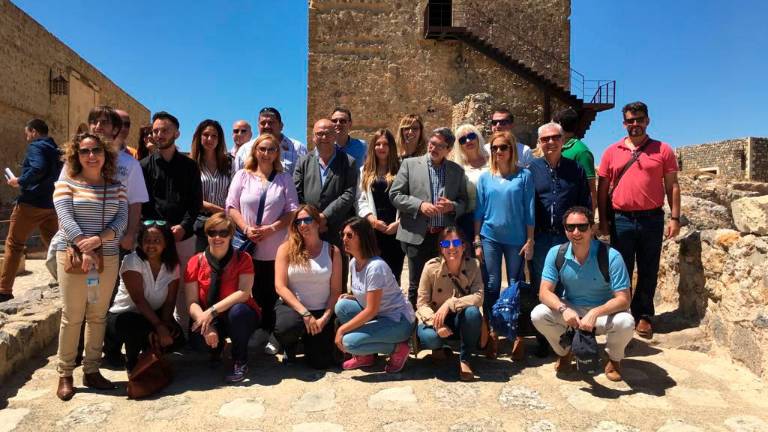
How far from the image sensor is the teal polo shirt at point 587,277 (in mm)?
3379

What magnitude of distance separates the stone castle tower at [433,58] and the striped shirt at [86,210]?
1075 centimetres

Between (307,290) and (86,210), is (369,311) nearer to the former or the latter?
(307,290)

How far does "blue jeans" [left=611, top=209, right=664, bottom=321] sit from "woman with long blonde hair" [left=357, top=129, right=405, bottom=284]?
1886 millimetres

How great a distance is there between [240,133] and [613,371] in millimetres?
4131

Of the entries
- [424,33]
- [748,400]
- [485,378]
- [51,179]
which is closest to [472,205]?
[485,378]

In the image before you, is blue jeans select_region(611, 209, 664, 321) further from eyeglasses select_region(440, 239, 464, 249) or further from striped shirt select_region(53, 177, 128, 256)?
striped shirt select_region(53, 177, 128, 256)

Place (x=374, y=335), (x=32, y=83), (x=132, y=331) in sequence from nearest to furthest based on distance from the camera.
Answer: (x=132, y=331), (x=374, y=335), (x=32, y=83)

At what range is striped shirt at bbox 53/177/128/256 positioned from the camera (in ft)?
10.0

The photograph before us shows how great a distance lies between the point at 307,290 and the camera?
367cm

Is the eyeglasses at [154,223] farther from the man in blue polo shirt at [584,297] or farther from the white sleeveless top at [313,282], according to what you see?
the man in blue polo shirt at [584,297]

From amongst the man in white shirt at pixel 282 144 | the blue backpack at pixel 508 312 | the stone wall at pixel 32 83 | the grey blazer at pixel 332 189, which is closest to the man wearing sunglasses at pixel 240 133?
the man in white shirt at pixel 282 144

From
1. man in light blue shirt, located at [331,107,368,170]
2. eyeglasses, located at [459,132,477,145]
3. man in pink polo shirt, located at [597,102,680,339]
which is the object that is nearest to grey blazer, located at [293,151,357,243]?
man in light blue shirt, located at [331,107,368,170]

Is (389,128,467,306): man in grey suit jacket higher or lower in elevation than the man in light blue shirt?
lower

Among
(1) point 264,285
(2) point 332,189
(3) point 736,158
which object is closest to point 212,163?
(2) point 332,189
